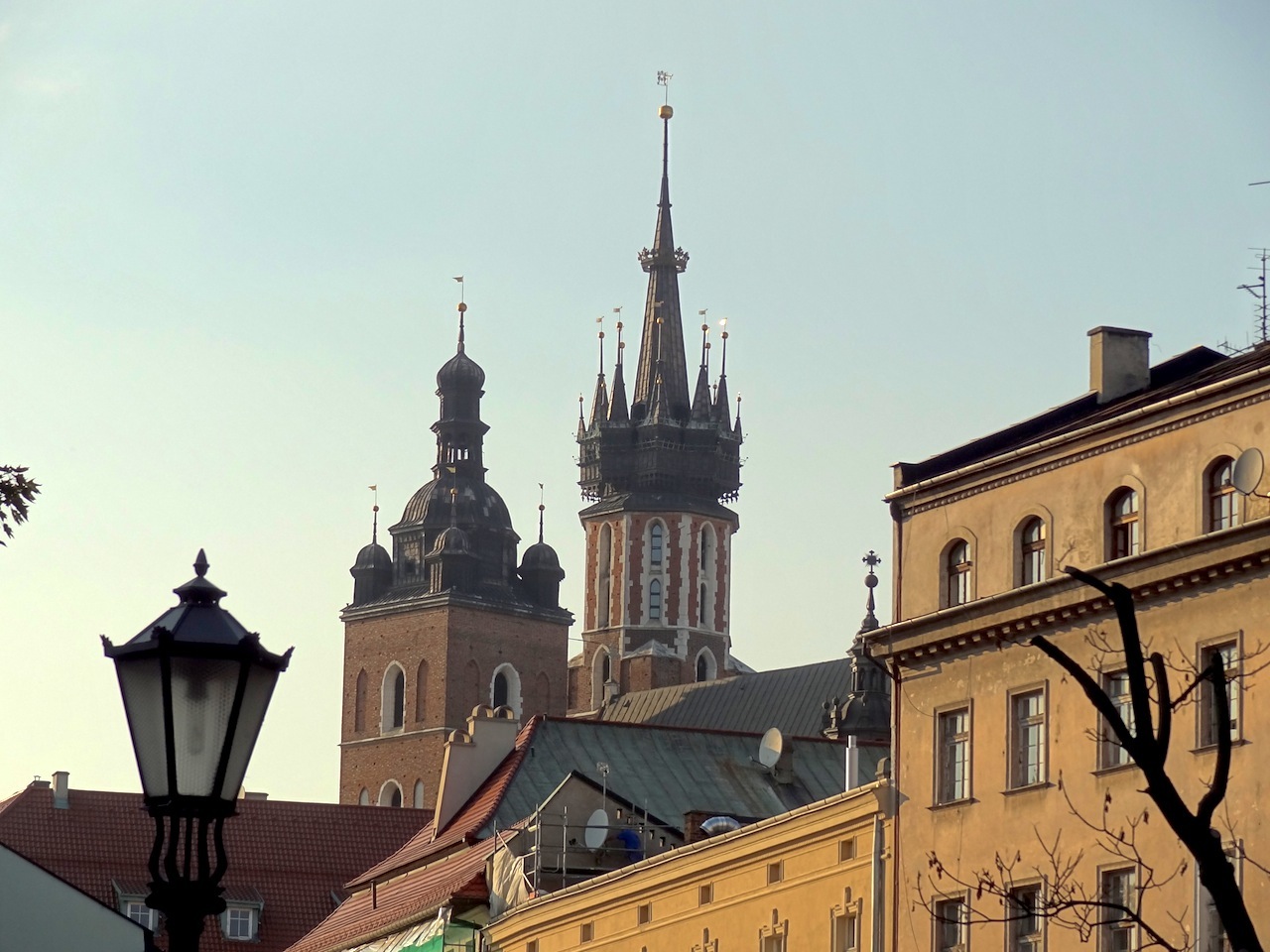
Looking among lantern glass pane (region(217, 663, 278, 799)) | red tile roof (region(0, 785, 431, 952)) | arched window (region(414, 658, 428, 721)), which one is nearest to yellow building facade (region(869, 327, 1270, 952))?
lantern glass pane (region(217, 663, 278, 799))

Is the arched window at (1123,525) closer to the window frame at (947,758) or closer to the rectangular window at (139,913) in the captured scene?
the window frame at (947,758)

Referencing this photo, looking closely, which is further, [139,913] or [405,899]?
[139,913]

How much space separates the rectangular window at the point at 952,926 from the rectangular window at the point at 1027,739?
Result: 174 centimetres

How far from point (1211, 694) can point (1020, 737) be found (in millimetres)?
4019

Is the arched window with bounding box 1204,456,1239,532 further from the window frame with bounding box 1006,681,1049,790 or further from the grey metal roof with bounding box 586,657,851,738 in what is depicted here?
the grey metal roof with bounding box 586,657,851,738

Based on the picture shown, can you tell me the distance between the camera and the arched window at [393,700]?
450 feet

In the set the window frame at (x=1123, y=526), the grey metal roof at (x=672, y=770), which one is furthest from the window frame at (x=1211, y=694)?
the grey metal roof at (x=672, y=770)

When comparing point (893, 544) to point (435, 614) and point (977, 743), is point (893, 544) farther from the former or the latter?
point (435, 614)

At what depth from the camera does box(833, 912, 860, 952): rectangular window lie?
38.5 meters

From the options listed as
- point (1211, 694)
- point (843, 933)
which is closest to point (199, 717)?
point (1211, 694)

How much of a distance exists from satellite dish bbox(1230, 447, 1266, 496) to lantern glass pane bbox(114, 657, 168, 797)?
69.4ft

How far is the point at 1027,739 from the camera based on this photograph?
34.8 m

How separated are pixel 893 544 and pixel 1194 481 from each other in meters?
6.57

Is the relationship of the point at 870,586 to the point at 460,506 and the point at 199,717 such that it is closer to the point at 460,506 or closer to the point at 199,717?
the point at 460,506
